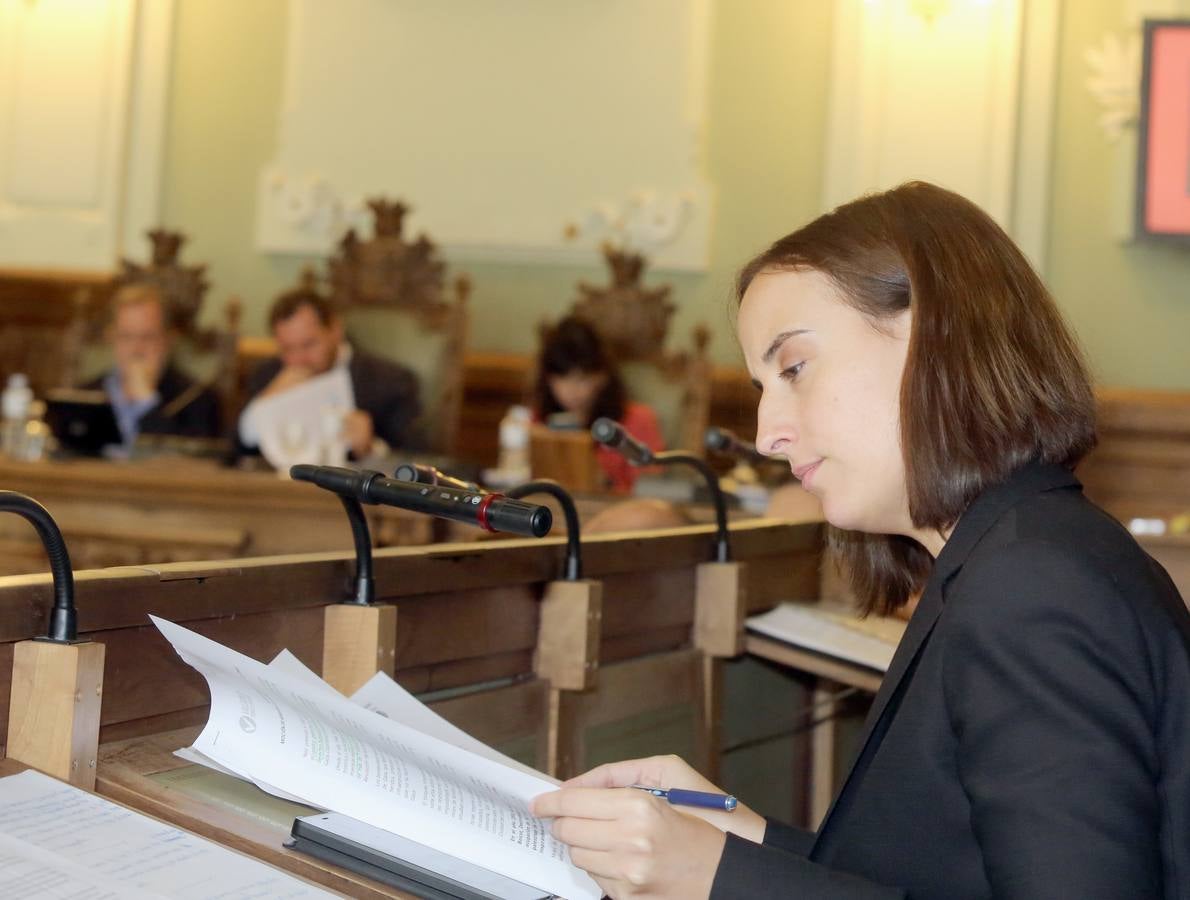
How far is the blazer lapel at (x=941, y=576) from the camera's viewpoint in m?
1.15

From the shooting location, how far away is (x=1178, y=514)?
16.6 ft

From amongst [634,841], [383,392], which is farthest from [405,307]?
[634,841]

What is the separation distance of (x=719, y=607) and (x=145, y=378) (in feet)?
12.2

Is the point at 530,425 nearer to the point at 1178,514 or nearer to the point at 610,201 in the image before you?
the point at 610,201

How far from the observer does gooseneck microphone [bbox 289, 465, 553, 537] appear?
4.06 ft

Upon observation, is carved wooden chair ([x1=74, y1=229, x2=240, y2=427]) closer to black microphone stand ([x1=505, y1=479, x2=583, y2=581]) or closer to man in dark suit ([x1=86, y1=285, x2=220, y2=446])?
man in dark suit ([x1=86, y1=285, x2=220, y2=446])

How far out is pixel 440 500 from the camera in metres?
1.31

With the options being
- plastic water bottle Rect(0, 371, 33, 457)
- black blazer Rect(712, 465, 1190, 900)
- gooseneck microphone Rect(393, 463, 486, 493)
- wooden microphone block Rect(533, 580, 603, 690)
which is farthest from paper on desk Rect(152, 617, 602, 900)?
plastic water bottle Rect(0, 371, 33, 457)

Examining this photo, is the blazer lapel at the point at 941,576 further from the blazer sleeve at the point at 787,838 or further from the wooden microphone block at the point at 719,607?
the wooden microphone block at the point at 719,607

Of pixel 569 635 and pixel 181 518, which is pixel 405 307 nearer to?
pixel 181 518

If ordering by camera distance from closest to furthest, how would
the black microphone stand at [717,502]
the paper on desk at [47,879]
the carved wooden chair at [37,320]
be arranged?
the paper on desk at [47,879] < the black microphone stand at [717,502] < the carved wooden chair at [37,320]

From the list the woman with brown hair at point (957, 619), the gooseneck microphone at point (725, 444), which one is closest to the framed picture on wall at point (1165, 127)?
the gooseneck microphone at point (725, 444)

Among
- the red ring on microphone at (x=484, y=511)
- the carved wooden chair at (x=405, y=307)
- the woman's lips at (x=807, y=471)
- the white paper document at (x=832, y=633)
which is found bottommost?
the white paper document at (x=832, y=633)

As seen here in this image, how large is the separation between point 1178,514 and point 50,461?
3.81 meters
